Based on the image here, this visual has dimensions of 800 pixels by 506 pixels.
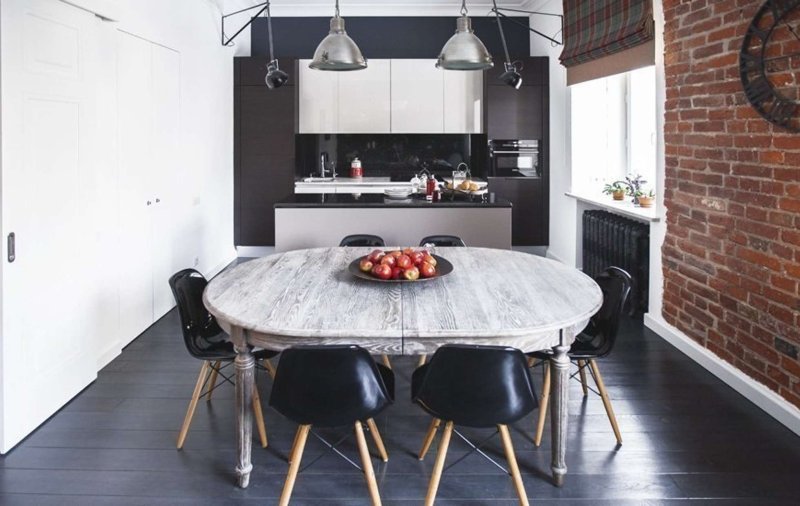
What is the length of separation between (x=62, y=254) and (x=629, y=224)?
391cm

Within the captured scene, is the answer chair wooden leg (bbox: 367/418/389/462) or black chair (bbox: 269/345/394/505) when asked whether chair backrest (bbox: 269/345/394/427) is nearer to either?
black chair (bbox: 269/345/394/505)

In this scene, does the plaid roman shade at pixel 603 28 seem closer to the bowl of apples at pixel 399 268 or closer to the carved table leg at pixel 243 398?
the bowl of apples at pixel 399 268

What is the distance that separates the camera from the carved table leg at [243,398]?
246 centimetres

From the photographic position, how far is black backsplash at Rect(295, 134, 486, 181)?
781cm

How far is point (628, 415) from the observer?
324cm

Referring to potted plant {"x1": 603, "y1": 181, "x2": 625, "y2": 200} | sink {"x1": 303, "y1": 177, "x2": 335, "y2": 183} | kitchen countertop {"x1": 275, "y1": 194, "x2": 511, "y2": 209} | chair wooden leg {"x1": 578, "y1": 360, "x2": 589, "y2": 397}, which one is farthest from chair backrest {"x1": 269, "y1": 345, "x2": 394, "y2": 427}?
sink {"x1": 303, "y1": 177, "x2": 335, "y2": 183}

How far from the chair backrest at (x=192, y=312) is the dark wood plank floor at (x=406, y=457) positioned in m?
0.43

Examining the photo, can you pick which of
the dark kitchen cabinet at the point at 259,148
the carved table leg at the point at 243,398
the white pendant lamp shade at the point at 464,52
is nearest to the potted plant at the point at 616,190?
the white pendant lamp shade at the point at 464,52

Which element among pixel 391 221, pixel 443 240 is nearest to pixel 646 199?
pixel 443 240

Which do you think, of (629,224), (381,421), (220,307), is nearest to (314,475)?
(381,421)

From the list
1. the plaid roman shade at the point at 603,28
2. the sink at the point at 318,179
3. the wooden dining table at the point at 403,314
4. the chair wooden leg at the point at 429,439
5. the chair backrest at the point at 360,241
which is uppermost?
the plaid roman shade at the point at 603,28

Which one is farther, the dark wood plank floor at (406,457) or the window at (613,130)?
the window at (613,130)

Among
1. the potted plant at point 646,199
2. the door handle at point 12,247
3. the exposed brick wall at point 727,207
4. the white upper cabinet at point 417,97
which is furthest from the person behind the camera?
the white upper cabinet at point 417,97

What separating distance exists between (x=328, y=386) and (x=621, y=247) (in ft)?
11.8
